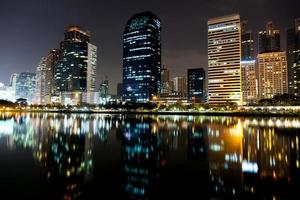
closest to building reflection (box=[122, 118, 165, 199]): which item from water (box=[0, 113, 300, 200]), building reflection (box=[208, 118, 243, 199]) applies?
water (box=[0, 113, 300, 200])

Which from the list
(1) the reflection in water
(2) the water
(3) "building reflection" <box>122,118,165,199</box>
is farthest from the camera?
(1) the reflection in water

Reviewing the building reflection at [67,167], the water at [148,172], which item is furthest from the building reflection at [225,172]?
the building reflection at [67,167]

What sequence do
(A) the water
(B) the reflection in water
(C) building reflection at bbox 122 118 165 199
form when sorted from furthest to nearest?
(B) the reflection in water → (C) building reflection at bbox 122 118 165 199 → (A) the water

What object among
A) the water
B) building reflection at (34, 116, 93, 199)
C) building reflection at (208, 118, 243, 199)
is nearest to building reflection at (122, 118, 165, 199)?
the water

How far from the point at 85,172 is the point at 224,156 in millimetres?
11687

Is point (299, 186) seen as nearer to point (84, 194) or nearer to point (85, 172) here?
point (84, 194)

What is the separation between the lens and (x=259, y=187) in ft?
45.3

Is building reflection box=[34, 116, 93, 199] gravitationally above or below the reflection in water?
above

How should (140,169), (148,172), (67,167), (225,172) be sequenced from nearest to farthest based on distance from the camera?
(148,172) < (225,172) < (140,169) < (67,167)

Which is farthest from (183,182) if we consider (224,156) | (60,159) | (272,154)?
(272,154)

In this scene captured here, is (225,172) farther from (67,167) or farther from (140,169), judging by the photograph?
(67,167)

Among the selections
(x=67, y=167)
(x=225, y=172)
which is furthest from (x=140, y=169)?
(x=225, y=172)

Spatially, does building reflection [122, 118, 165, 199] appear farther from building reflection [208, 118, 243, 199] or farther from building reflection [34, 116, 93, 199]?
building reflection [208, 118, 243, 199]

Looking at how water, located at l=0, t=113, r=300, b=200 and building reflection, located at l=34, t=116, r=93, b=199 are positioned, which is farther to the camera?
building reflection, located at l=34, t=116, r=93, b=199
